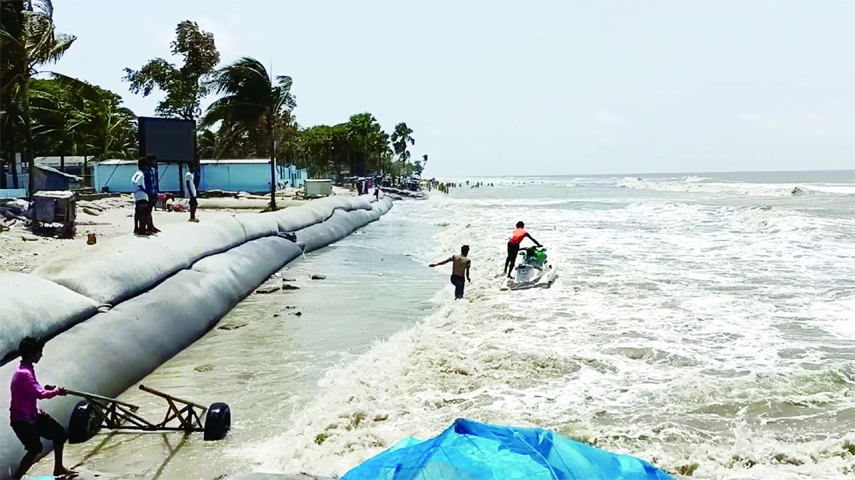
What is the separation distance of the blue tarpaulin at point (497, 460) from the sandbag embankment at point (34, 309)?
4.13 metres

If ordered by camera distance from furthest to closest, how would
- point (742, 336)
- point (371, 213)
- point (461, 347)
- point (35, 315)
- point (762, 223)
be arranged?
1. point (371, 213)
2. point (762, 223)
3. point (742, 336)
4. point (461, 347)
5. point (35, 315)

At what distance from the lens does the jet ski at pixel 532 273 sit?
14.0m

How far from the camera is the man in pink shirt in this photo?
16.7ft

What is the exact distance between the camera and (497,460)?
3.99 meters

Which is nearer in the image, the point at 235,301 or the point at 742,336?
the point at 742,336

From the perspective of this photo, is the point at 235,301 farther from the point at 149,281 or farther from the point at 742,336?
the point at 742,336

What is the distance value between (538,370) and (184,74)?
4059 centimetres

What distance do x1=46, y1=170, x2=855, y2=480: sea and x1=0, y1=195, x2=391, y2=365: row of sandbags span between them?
1153 mm

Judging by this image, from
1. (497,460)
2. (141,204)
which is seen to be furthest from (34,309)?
(141,204)

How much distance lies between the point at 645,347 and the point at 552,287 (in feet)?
15.3

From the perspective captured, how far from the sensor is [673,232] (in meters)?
26.8

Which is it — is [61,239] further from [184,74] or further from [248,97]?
[184,74]

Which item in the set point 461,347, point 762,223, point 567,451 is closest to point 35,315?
point 461,347

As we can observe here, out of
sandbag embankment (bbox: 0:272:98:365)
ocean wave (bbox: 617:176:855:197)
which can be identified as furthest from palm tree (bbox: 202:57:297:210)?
ocean wave (bbox: 617:176:855:197)
